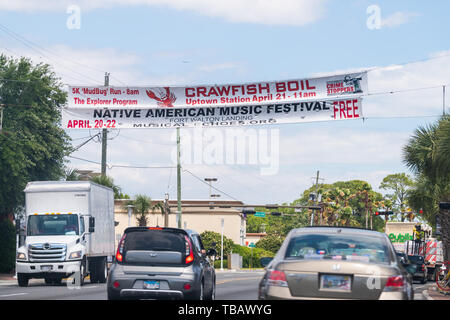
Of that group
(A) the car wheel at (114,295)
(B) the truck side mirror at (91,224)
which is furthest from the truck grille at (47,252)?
(A) the car wheel at (114,295)

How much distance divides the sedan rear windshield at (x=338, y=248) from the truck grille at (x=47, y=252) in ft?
54.7

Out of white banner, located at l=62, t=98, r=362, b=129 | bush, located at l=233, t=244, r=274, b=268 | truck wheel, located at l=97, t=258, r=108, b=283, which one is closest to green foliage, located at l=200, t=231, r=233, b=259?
bush, located at l=233, t=244, r=274, b=268

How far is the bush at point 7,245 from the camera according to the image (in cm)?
3547

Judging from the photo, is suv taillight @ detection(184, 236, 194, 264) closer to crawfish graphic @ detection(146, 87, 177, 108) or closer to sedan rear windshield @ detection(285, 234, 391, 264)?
sedan rear windshield @ detection(285, 234, 391, 264)

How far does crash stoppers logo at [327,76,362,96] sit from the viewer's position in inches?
1147

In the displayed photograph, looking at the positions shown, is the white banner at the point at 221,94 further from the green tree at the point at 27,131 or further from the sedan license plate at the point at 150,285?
the sedan license plate at the point at 150,285

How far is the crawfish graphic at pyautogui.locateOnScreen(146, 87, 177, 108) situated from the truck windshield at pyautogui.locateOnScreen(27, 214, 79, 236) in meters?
6.86

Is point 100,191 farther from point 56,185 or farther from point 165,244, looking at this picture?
point 165,244

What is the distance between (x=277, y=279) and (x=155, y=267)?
5.13 meters

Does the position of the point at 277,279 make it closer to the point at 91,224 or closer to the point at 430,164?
the point at 91,224

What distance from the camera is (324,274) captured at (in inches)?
414

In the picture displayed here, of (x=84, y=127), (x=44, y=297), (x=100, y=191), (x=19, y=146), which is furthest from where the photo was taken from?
(x=19, y=146)
